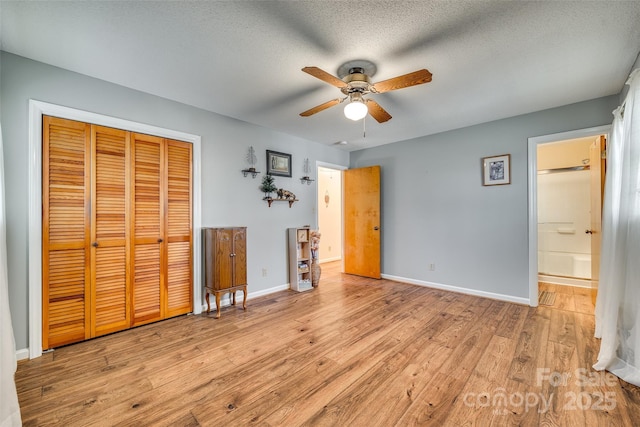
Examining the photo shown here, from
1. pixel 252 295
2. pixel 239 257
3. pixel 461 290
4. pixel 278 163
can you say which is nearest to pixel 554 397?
pixel 461 290

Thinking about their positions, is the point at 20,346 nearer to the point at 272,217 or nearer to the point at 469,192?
the point at 272,217

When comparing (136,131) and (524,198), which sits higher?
(136,131)

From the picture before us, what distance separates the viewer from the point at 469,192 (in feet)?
12.9

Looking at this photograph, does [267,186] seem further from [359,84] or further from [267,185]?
[359,84]

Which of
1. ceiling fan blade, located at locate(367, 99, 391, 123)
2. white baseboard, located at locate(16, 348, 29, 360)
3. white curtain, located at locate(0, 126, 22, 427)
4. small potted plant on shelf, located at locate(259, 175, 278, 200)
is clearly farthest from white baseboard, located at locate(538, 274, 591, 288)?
white baseboard, located at locate(16, 348, 29, 360)

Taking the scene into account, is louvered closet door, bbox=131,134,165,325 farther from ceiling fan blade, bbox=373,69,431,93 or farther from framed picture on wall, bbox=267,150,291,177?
ceiling fan blade, bbox=373,69,431,93

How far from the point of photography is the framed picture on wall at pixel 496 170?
358 cm

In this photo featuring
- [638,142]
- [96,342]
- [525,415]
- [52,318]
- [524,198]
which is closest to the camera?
[525,415]

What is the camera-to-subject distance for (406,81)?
6.67 feet

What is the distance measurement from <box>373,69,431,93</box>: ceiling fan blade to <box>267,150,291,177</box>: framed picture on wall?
2.15 meters

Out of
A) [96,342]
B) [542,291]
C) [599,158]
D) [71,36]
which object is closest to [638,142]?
[599,158]

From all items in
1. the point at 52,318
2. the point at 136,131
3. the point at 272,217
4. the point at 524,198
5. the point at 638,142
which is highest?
the point at 136,131

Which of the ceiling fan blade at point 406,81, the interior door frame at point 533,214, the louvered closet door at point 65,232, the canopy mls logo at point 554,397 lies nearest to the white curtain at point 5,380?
the louvered closet door at point 65,232

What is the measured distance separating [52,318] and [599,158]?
5839 millimetres
